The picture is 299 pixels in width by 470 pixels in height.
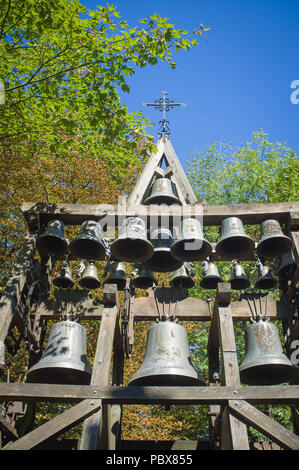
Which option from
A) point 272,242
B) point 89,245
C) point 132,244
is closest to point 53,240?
point 89,245

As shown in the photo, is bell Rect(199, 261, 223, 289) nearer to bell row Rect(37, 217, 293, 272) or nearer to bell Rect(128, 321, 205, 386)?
bell row Rect(37, 217, 293, 272)

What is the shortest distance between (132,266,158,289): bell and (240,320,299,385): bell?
1978 mm

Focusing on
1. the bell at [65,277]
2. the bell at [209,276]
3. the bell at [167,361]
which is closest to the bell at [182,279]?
the bell at [209,276]

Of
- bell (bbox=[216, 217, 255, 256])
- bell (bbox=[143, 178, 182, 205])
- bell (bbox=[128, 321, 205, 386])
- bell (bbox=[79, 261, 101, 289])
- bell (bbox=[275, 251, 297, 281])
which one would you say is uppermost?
bell (bbox=[143, 178, 182, 205])

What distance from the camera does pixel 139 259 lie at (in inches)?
234

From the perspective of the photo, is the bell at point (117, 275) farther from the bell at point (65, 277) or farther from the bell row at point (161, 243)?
the bell at point (65, 277)

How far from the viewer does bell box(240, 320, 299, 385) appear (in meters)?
5.10

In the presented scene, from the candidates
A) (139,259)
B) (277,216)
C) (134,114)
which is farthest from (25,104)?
(277,216)

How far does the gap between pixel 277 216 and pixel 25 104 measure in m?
5.75

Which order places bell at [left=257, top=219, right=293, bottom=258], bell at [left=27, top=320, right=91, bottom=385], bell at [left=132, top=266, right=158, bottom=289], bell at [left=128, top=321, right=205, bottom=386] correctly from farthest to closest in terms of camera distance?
bell at [left=132, top=266, right=158, bottom=289] → bell at [left=257, top=219, right=293, bottom=258] → bell at [left=27, top=320, right=91, bottom=385] → bell at [left=128, top=321, right=205, bottom=386]

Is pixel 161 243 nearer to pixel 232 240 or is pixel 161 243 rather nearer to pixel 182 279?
pixel 182 279

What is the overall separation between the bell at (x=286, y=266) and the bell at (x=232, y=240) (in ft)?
1.86

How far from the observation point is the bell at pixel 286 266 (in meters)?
6.07

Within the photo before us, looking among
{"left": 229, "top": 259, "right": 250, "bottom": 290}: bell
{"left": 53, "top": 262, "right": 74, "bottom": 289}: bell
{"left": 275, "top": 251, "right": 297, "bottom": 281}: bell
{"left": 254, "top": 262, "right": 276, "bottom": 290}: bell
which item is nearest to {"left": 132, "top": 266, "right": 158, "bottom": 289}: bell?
{"left": 53, "top": 262, "right": 74, "bottom": 289}: bell
